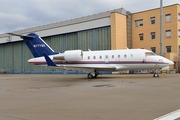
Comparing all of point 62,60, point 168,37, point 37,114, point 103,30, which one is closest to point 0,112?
point 37,114

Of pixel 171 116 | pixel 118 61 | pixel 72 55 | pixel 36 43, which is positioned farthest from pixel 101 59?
pixel 171 116

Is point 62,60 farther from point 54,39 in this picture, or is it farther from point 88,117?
point 54,39

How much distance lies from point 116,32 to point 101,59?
16136mm

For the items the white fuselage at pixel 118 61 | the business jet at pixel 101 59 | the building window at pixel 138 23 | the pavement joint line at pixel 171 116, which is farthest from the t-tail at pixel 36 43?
the building window at pixel 138 23

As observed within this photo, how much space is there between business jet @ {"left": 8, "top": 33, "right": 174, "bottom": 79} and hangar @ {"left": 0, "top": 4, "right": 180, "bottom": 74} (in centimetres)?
1531

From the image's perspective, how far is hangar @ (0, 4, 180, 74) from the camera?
39.1 metres

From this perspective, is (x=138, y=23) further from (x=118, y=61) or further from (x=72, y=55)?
(x=72, y=55)

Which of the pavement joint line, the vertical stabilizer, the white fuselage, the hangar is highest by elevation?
the hangar

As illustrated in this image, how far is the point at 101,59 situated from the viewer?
24438 mm

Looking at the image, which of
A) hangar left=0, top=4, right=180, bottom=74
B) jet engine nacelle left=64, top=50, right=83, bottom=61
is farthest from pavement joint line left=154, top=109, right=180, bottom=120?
hangar left=0, top=4, right=180, bottom=74

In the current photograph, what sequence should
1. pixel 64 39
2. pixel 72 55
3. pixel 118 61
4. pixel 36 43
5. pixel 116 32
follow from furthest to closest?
pixel 64 39 → pixel 116 32 → pixel 36 43 → pixel 72 55 → pixel 118 61

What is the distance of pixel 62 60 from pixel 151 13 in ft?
81.2

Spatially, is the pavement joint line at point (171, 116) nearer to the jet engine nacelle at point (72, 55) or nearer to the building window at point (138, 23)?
the jet engine nacelle at point (72, 55)

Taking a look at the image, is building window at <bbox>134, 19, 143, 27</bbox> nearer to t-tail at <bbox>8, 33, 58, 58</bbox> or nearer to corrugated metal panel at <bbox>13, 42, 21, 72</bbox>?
t-tail at <bbox>8, 33, 58, 58</bbox>
